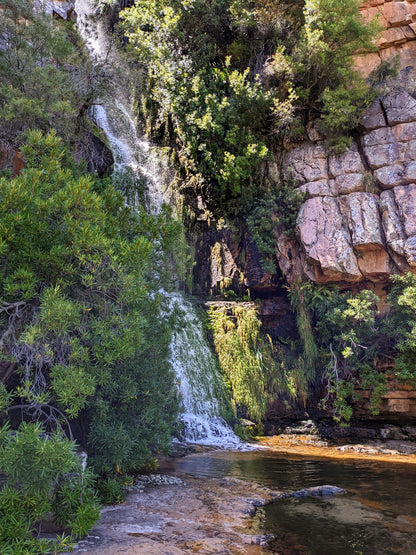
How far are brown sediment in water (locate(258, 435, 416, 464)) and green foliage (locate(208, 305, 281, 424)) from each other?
1171mm

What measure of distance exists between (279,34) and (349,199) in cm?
679

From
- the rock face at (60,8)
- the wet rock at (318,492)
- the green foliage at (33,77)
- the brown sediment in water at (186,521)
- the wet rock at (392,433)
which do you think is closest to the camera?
the brown sediment in water at (186,521)

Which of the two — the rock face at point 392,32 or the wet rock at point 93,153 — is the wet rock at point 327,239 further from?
the wet rock at point 93,153

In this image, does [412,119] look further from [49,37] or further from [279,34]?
[49,37]

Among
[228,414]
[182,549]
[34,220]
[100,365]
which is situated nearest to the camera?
[182,549]

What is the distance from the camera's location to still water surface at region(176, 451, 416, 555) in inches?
193

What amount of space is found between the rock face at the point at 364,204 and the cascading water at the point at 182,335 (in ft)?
14.0

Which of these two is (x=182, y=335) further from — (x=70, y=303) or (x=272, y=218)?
(x=70, y=303)

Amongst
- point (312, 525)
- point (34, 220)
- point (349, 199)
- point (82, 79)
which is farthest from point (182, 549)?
point (349, 199)

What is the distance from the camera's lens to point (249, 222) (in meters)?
15.2

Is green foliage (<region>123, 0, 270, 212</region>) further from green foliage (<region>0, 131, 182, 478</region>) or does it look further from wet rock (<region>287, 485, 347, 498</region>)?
wet rock (<region>287, 485, 347, 498</region>)

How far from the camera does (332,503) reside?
6328mm

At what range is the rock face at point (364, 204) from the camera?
1333 cm

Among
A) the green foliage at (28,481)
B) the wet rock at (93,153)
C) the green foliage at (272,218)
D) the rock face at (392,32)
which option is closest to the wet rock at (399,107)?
the rock face at (392,32)
